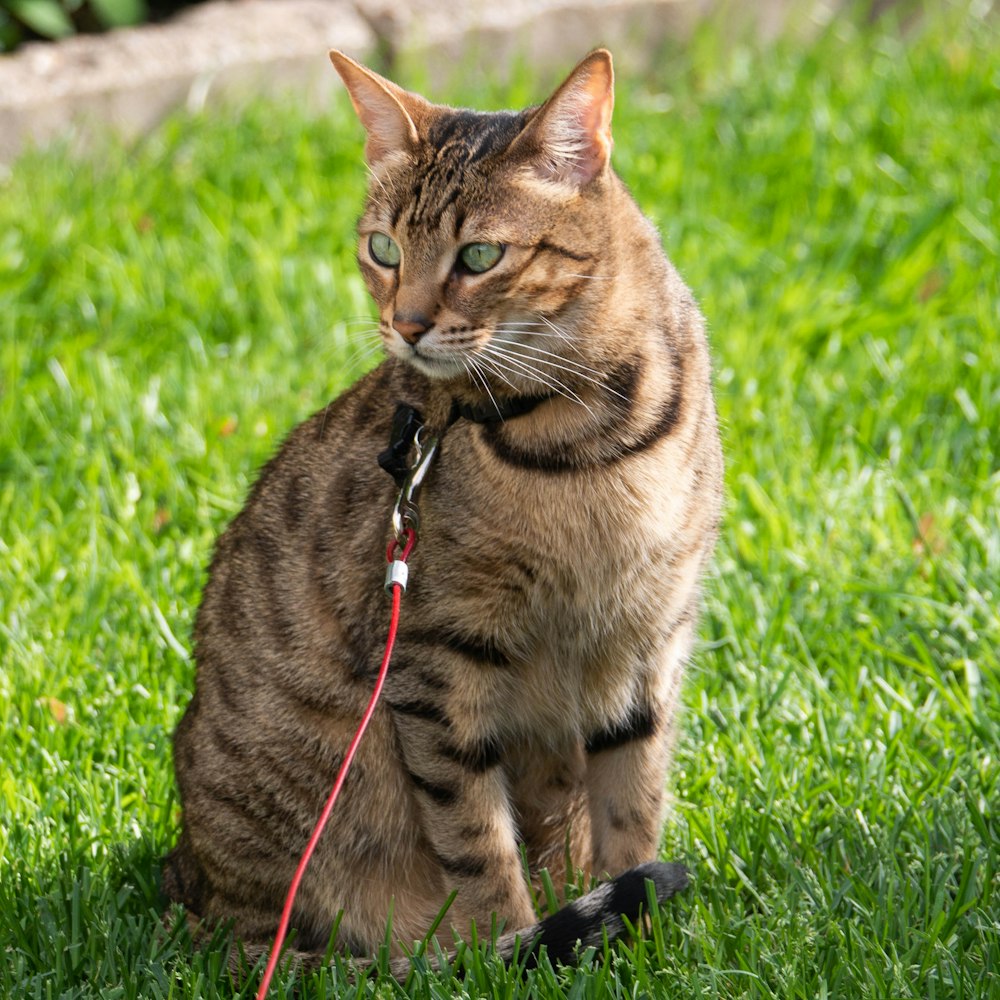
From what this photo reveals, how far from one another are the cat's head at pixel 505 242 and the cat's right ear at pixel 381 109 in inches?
0.8

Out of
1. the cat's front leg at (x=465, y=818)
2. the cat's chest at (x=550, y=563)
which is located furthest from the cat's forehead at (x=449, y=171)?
the cat's front leg at (x=465, y=818)

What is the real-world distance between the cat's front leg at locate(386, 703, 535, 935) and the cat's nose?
23.5 inches

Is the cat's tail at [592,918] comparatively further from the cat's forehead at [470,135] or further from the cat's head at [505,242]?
the cat's forehead at [470,135]

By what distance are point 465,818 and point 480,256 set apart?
2.96 feet

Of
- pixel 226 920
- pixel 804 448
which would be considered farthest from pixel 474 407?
pixel 804 448

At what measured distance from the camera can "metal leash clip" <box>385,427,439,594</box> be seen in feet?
7.34

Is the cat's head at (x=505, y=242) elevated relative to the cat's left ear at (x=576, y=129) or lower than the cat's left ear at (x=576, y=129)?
lower

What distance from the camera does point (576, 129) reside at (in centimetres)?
230

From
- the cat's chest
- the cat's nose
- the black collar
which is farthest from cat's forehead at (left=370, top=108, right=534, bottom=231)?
the cat's chest

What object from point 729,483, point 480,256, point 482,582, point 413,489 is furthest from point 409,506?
point 729,483

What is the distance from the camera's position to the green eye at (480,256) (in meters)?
2.27

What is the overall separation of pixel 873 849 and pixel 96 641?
1.74 metres

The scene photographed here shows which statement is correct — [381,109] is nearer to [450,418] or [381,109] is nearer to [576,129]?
[576,129]

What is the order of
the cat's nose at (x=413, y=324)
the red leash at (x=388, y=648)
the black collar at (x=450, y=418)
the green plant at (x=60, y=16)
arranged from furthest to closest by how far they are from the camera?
the green plant at (x=60, y=16)
the black collar at (x=450, y=418)
the cat's nose at (x=413, y=324)
the red leash at (x=388, y=648)
